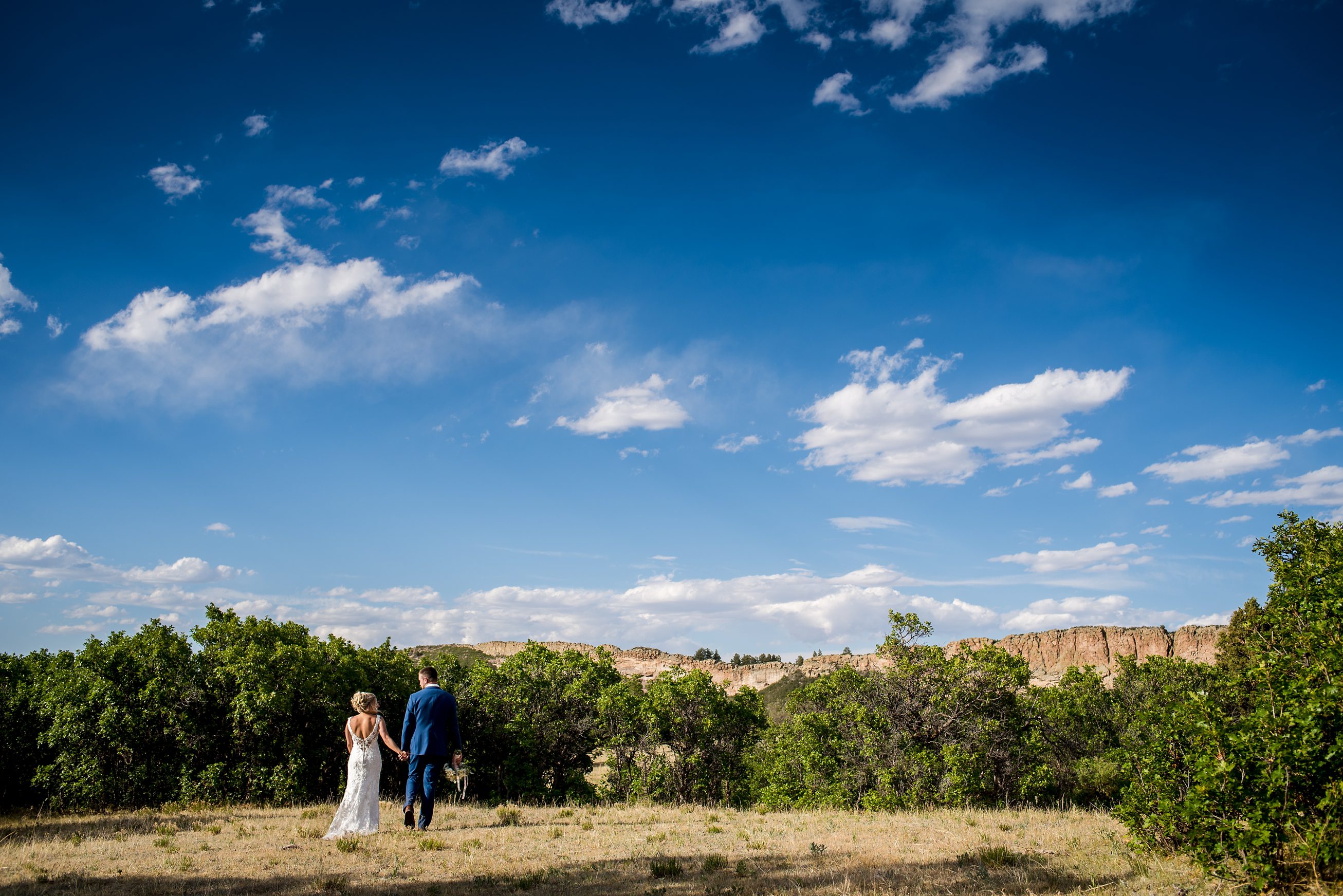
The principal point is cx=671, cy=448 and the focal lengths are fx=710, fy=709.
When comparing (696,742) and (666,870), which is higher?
(666,870)

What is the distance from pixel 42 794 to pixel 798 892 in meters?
18.6

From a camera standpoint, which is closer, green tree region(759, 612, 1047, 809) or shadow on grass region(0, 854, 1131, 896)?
shadow on grass region(0, 854, 1131, 896)

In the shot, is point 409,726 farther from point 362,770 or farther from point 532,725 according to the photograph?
point 532,725

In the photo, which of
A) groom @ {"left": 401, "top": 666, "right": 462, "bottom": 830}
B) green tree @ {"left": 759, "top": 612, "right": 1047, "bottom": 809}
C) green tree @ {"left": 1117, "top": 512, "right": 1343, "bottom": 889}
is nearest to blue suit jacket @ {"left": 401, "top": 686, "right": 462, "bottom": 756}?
groom @ {"left": 401, "top": 666, "right": 462, "bottom": 830}

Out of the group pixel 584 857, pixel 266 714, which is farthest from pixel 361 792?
pixel 266 714

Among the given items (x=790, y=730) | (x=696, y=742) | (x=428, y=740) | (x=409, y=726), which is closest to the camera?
(x=428, y=740)

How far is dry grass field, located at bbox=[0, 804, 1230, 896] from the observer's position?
7039 millimetres

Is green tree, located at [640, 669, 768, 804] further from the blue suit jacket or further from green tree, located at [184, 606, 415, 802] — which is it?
the blue suit jacket

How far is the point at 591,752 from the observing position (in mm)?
23328

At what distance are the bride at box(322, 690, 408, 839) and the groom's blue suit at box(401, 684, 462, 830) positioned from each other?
29 centimetres

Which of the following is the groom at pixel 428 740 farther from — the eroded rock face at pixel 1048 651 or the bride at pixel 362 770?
the eroded rock face at pixel 1048 651

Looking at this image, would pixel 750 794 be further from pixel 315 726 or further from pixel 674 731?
pixel 315 726

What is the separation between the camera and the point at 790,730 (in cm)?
2355

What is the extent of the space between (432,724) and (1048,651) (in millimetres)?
89404
